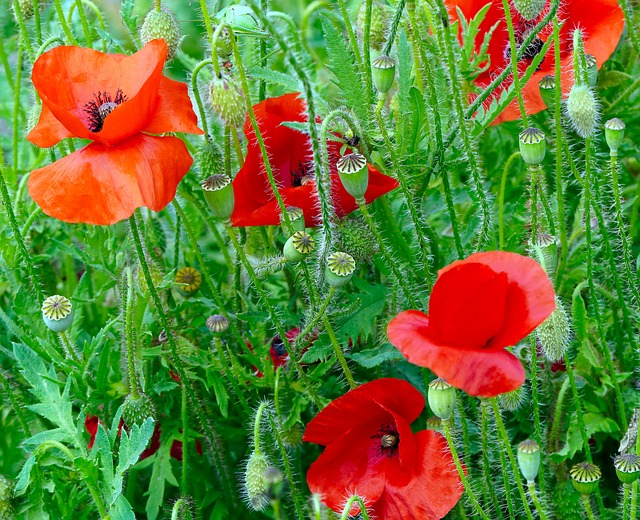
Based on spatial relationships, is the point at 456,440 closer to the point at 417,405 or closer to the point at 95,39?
the point at 417,405

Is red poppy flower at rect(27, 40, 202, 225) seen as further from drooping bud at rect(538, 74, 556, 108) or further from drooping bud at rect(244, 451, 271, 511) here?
drooping bud at rect(538, 74, 556, 108)

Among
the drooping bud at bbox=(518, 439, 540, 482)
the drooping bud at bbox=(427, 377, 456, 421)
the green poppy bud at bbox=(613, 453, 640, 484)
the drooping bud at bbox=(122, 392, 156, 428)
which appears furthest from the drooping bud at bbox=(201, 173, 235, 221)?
the green poppy bud at bbox=(613, 453, 640, 484)

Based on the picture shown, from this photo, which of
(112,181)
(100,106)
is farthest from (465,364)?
(100,106)

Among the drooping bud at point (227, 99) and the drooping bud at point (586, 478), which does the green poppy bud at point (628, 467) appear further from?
the drooping bud at point (227, 99)

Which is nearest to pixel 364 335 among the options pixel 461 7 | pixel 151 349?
pixel 151 349

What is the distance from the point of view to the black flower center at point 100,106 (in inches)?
56.5

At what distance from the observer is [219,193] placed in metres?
1.33

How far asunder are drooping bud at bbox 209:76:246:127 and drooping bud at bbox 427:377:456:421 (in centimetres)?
43

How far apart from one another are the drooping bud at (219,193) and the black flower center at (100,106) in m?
0.21

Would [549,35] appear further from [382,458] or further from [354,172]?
[382,458]

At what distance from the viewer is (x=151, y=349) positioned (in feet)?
4.89

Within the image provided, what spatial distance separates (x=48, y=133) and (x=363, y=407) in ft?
1.95

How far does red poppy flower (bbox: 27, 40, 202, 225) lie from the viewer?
1289 mm

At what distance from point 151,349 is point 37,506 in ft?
0.91
